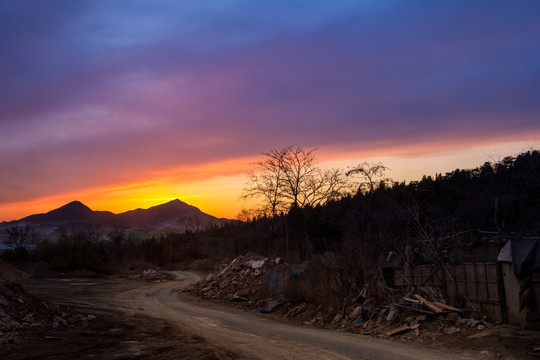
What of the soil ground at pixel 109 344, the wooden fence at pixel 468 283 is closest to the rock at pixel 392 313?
the wooden fence at pixel 468 283

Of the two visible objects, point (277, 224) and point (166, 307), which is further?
point (277, 224)

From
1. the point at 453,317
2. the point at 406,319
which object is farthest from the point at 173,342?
the point at 453,317

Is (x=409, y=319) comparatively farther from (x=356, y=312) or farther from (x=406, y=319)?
(x=356, y=312)

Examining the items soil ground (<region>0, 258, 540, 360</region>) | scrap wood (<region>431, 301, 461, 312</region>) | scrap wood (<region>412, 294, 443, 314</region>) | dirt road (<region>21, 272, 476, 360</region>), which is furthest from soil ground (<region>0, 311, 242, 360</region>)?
scrap wood (<region>431, 301, 461, 312</region>)

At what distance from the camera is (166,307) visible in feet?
77.6

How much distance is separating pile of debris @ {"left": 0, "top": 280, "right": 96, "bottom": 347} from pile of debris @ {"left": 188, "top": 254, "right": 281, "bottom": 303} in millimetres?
10811

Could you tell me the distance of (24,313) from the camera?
14.6 m

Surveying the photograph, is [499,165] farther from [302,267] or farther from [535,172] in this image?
[302,267]

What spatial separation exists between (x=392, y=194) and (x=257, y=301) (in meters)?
16.2

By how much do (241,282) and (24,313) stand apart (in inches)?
627

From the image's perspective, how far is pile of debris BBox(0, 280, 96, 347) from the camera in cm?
1334

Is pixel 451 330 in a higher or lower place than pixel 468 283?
lower

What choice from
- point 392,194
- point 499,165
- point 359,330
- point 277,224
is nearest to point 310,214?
point 392,194

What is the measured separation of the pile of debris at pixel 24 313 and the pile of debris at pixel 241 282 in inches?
426
